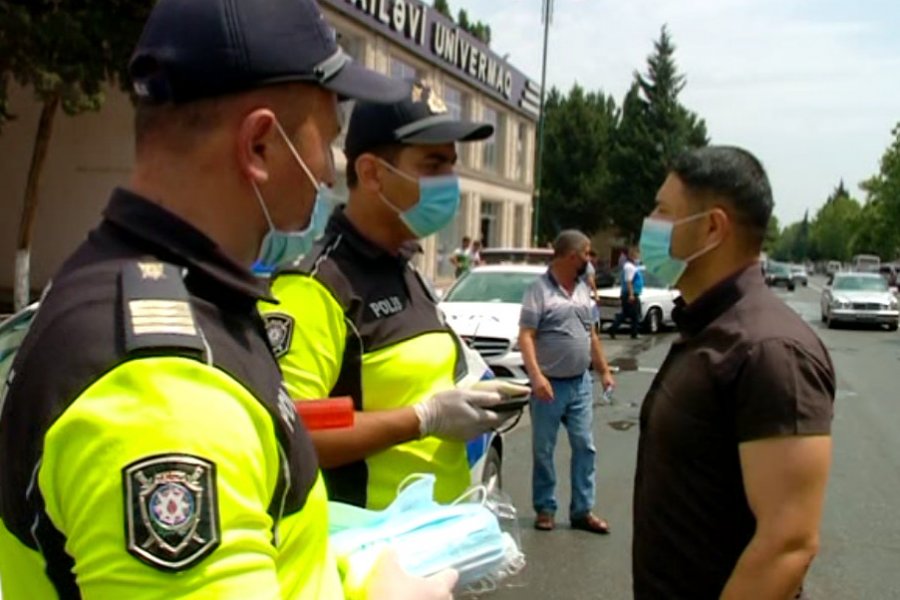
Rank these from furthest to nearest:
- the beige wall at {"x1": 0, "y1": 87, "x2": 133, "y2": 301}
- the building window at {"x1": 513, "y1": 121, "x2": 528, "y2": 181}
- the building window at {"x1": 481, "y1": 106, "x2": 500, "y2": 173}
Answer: the building window at {"x1": 513, "y1": 121, "x2": 528, "y2": 181} → the building window at {"x1": 481, "y1": 106, "x2": 500, "y2": 173} → the beige wall at {"x1": 0, "y1": 87, "x2": 133, "y2": 301}

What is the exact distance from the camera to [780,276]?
57.7 metres

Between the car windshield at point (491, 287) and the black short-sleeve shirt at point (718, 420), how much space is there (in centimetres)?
992

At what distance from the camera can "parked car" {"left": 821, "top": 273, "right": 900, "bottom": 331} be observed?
981 inches

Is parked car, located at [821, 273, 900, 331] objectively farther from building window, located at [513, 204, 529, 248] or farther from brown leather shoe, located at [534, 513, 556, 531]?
brown leather shoe, located at [534, 513, 556, 531]

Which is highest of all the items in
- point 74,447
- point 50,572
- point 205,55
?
point 205,55

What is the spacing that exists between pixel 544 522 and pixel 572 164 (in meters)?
51.0

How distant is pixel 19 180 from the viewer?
22469 millimetres

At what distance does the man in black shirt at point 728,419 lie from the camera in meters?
2.00

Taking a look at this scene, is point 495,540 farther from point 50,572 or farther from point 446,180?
point 446,180

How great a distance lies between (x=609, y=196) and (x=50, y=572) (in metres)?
54.9

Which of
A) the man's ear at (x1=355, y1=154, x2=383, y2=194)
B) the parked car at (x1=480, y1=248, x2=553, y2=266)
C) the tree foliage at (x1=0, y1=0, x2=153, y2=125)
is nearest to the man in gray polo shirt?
the man's ear at (x1=355, y1=154, x2=383, y2=194)

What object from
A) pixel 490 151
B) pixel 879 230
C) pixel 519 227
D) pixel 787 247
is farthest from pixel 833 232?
pixel 490 151

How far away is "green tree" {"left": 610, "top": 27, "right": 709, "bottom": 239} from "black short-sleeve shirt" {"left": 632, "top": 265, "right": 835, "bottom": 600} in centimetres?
5161

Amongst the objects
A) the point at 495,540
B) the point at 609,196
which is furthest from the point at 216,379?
the point at 609,196
